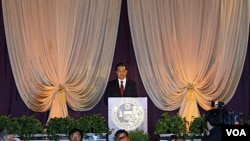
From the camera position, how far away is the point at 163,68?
9.46 meters

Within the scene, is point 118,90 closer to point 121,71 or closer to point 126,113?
point 121,71

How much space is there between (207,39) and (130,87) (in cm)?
164

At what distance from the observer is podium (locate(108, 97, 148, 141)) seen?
305 inches

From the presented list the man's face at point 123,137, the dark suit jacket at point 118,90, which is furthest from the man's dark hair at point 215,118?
the dark suit jacket at point 118,90

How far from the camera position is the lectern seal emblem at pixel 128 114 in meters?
7.77

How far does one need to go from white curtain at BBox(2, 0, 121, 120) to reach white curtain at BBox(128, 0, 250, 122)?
693mm

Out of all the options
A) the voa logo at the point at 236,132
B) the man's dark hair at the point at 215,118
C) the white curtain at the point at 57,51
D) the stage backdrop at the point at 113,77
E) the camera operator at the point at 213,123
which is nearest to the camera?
the voa logo at the point at 236,132

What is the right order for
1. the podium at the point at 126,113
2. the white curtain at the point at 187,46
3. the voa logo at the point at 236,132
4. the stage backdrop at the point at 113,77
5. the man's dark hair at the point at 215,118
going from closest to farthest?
the voa logo at the point at 236,132 → the man's dark hair at the point at 215,118 → the podium at the point at 126,113 → the white curtain at the point at 187,46 → the stage backdrop at the point at 113,77

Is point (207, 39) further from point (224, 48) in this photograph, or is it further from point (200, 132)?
point (200, 132)

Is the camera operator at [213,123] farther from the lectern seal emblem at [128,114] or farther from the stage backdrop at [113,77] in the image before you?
the stage backdrop at [113,77]

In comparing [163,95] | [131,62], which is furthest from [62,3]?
[163,95]

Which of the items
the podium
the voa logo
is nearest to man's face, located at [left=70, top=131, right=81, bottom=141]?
the podium

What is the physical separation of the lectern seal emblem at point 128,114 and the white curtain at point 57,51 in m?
1.69

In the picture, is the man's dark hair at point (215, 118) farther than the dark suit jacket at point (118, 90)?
No
